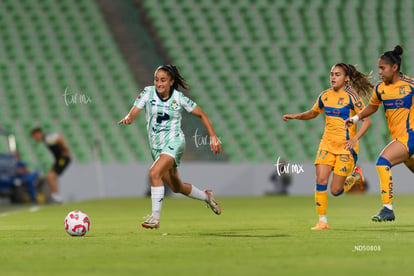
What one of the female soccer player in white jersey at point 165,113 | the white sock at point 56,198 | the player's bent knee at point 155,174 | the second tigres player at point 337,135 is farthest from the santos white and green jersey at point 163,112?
the white sock at point 56,198

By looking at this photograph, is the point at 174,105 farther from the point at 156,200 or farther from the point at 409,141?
the point at 409,141

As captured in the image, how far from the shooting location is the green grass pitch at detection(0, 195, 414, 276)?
5.92 m

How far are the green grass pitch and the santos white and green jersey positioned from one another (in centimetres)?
105

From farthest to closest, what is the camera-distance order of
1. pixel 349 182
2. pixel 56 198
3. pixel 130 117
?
pixel 56 198
pixel 349 182
pixel 130 117

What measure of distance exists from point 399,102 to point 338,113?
0.77 meters

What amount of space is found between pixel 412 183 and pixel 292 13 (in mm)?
7235

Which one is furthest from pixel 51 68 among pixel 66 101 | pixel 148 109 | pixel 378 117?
pixel 148 109

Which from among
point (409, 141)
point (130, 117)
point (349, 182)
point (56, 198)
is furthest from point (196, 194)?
point (56, 198)

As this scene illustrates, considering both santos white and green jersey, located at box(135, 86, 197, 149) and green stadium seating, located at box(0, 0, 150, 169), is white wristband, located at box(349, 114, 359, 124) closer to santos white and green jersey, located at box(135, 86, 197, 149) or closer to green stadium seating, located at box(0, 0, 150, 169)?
santos white and green jersey, located at box(135, 86, 197, 149)

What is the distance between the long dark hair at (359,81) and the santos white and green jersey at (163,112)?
186 centimetres

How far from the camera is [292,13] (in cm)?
2791

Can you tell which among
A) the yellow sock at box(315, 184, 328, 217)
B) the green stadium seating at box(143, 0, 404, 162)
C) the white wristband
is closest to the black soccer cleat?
the yellow sock at box(315, 184, 328, 217)

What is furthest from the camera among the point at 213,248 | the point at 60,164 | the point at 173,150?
the point at 60,164

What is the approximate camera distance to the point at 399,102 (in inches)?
378
